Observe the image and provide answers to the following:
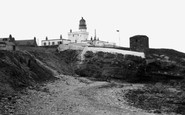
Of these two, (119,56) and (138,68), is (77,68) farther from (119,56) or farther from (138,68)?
(138,68)

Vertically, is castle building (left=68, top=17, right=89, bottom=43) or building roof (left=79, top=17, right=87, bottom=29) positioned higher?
building roof (left=79, top=17, right=87, bottom=29)

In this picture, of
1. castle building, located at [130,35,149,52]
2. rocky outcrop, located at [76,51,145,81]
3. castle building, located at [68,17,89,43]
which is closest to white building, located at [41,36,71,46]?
castle building, located at [68,17,89,43]

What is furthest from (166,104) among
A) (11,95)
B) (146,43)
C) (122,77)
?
(146,43)

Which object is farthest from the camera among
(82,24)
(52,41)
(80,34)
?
(82,24)

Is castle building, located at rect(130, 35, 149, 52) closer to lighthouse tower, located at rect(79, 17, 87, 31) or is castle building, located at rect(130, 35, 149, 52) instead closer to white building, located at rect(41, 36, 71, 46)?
white building, located at rect(41, 36, 71, 46)

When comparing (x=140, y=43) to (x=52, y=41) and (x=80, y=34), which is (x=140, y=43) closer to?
(x=52, y=41)

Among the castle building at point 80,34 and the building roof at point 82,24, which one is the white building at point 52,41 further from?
the building roof at point 82,24

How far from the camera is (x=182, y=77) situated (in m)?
35.3

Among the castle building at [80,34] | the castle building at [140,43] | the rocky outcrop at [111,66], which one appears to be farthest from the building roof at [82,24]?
the rocky outcrop at [111,66]

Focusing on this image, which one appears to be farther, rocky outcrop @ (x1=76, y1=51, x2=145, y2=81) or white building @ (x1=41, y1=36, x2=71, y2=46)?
white building @ (x1=41, y1=36, x2=71, y2=46)

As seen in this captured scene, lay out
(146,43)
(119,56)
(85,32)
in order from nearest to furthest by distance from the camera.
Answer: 1. (119,56)
2. (146,43)
3. (85,32)

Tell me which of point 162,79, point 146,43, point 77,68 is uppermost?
point 146,43

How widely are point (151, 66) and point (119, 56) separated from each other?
5517 mm

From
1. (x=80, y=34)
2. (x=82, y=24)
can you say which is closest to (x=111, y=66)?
(x=80, y=34)
